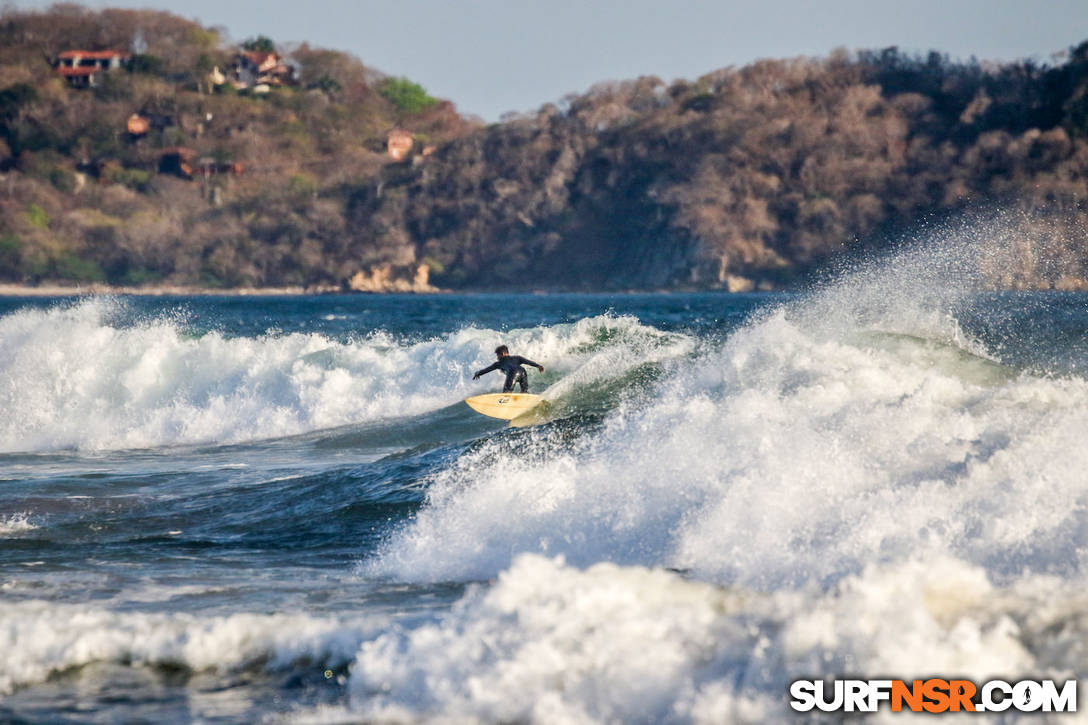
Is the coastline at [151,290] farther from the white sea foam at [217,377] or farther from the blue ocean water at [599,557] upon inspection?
the blue ocean water at [599,557]

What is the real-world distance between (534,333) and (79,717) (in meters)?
18.8

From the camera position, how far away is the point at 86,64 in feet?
483

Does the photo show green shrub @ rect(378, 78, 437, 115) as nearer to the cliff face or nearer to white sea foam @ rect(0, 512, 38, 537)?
the cliff face

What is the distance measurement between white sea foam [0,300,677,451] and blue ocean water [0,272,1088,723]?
4.01 m

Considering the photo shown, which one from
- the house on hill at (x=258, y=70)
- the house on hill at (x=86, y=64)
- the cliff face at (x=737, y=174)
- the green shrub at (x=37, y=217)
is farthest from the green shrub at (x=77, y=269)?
the house on hill at (x=258, y=70)

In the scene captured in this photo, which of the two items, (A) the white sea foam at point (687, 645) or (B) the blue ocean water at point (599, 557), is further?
(B) the blue ocean water at point (599, 557)

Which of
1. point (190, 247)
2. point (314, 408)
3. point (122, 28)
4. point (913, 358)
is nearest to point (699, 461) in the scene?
point (913, 358)

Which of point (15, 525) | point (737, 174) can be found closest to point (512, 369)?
point (15, 525)

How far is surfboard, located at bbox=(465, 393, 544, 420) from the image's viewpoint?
1702cm

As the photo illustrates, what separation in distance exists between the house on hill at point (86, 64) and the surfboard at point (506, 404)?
456ft

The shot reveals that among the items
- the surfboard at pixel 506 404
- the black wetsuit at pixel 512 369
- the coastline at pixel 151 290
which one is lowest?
the surfboard at pixel 506 404

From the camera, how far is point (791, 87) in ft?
367

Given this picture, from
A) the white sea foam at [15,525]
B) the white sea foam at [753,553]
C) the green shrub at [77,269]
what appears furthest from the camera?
the green shrub at [77,269]

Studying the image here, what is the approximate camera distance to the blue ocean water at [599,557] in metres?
6.04
